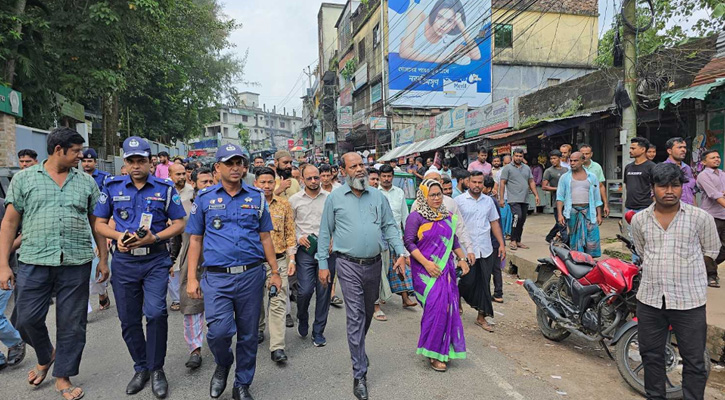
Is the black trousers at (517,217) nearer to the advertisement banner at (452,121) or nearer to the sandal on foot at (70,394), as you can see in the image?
the sandal on foot at (70,394)

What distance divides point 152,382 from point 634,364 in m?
3.80

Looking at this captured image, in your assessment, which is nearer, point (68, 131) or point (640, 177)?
point (68, 131)

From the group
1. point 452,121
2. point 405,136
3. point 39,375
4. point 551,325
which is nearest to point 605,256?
point 551,325

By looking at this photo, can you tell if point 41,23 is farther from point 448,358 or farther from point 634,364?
point 634,364

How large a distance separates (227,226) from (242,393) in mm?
1204

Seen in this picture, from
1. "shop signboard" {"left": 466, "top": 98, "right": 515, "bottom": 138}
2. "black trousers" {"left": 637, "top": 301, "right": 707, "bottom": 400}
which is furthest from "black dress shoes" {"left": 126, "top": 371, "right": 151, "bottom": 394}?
"shop signboard" {"left": 466, "top": 98, "right": 515, "bottom": 138}

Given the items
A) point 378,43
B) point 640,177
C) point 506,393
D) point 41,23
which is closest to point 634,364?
point 506,393

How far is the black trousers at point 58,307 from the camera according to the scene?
128 inches

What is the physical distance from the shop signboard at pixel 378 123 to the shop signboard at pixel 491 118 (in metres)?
8.42

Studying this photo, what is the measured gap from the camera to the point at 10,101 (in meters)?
10.3

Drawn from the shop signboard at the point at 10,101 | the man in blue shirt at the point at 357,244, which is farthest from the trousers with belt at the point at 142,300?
the shop signboard at the point at 10,101

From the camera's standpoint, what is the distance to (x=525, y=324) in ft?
17.6

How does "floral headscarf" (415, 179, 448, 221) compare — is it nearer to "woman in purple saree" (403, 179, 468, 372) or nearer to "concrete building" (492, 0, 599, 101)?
"woman in purple saree" (403, 179, 468, 372)

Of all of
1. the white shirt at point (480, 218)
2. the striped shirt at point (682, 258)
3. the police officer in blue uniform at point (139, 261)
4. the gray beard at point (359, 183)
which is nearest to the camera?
the striped shirt at point (682, 258)
